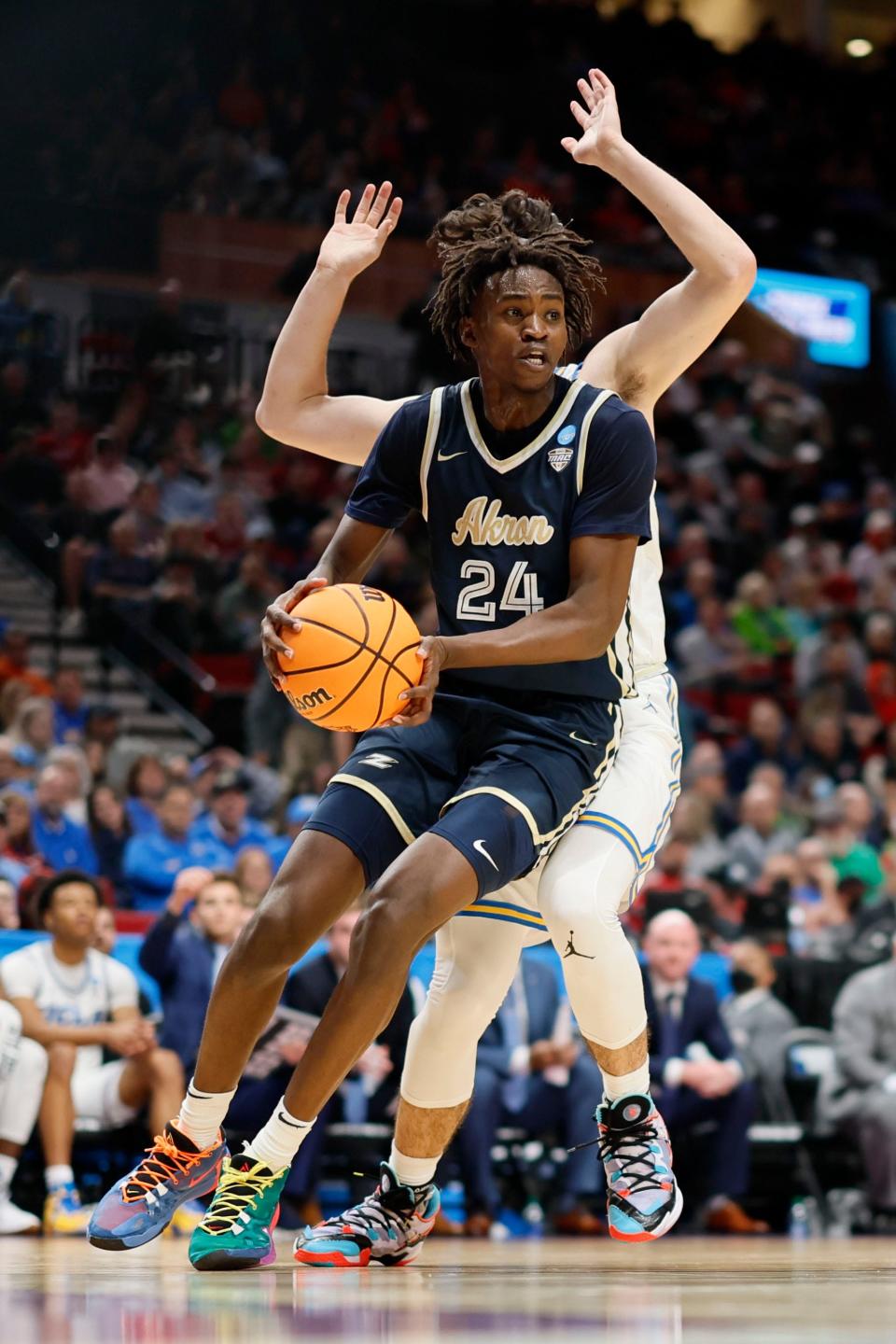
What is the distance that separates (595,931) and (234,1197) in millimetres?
1009

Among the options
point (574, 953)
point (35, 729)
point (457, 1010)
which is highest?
point (35, 729)

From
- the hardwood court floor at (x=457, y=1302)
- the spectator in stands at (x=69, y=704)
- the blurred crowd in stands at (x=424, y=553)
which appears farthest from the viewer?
the spectator in stands at (x=69, y=704)

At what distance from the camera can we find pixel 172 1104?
777 centimetres

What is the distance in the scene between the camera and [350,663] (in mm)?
3998

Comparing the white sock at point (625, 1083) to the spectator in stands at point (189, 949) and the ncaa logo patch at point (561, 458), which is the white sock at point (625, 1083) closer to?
the ncaa logo patch at point (561, 458)

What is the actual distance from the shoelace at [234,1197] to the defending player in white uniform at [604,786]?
429 mm

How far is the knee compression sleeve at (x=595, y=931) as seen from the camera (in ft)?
14.0

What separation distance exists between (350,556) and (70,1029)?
3.88m

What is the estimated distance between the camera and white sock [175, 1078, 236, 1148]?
167 inches

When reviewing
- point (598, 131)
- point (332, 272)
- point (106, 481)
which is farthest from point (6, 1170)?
point (106, 481)

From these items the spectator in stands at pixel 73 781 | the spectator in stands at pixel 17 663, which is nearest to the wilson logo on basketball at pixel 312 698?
the spectator in stands at pixel 73 781

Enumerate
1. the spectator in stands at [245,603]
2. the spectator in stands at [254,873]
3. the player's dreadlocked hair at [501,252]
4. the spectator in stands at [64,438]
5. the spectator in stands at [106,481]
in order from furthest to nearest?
the spectator in stands at [64,438]
the spectator in stands at [106,481]
the spectator in stands at [245,603]
the spectator in stands at [254,873]
the player's dreadlocked hair at [501,252]

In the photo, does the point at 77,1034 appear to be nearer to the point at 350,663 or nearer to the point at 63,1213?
the point at 63,1213

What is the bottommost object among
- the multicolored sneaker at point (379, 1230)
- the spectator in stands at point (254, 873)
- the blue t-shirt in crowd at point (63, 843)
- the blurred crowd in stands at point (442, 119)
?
the multicolored sneaker at point (379, 1230)
